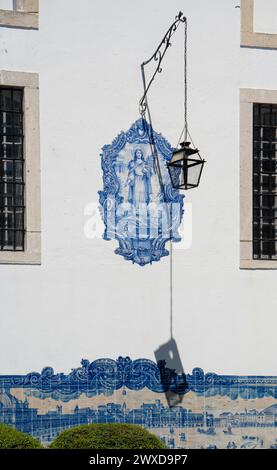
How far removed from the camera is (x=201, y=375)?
1248 centimetres

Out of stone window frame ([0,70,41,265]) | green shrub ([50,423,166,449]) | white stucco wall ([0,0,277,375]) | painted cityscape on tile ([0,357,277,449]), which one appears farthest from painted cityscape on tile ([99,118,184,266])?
green shrub ([50,423,166,449])

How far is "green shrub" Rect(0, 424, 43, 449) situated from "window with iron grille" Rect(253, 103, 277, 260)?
3849 millimetres

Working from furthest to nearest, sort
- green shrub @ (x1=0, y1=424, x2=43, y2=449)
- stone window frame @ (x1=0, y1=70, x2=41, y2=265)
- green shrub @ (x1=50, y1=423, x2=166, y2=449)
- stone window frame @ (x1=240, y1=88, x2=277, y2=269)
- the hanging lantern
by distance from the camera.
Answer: stone window frame @ (x1=240, y1=88, x2=277, y2=269) < stone window frame @ (x1=0, y1=70, x2=41, y2=265) < the hanging lantern < green shrub @ (x1=50, y1=423, x2=166, y2=449) < green shrub @ (x1=0, y1=424, x2=43, y2=449)

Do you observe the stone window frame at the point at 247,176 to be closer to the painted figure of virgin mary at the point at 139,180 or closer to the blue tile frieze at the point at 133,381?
the painted figure of virgin mary at the point at 139,180

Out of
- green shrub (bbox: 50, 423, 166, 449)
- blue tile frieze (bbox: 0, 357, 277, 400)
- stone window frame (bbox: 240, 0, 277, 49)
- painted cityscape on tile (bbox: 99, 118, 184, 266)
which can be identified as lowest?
green shrub (bbox: 50, 423, 166, 449)

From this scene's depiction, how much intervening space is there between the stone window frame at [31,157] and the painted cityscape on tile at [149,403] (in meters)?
1.46

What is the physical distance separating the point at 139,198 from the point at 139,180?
22cm

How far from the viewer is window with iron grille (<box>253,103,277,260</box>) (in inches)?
511

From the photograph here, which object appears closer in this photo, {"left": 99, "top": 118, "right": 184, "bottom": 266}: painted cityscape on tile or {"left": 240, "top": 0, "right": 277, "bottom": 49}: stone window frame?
{"left": 99, "top": 118, "right": 184, "bottom": 266}: painted cityscape on tile

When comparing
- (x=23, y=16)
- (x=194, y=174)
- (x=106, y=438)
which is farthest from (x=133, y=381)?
(x=23, y=16)

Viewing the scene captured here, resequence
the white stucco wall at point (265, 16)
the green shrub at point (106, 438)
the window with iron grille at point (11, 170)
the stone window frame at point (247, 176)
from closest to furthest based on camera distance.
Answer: the green shrub at point (106, 438) < the window with iron grille at point (11, 170) < the stone window frame at point (247, 176) < the white stucco wall at point (265, 16)

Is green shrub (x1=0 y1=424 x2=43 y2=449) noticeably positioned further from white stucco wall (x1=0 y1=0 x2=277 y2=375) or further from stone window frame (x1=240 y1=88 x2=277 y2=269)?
stone window frame (x1=240 y1=88 x2=277 y2=269)

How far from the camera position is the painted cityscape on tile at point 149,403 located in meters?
11.9

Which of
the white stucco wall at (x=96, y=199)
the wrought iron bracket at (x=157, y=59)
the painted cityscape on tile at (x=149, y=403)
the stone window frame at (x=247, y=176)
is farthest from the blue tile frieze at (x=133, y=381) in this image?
the wrought iron bracket at (x=157, y=59)
